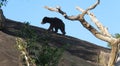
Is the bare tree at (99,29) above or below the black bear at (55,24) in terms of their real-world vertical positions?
above

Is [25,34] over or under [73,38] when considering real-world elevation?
over

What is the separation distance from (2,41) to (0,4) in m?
7.32

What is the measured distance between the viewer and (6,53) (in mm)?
19078

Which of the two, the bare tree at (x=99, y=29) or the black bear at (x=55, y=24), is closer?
the bare tree at (x=99, y=29)

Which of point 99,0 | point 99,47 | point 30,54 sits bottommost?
point 99,47

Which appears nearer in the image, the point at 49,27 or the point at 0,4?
the point at 0,4

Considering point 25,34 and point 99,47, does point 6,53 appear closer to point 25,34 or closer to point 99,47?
point 25,34

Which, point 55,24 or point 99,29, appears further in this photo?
point 55,24

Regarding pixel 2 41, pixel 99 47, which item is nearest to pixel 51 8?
pixel 2 41

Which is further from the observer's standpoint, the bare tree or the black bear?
the black bear

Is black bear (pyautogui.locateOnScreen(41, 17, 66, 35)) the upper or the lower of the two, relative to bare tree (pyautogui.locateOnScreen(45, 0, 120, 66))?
lower

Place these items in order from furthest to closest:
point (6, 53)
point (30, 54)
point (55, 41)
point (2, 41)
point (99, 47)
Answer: point (99, 47), point (55, 41), point (2, 41), point (6, 53), point (30, 54)

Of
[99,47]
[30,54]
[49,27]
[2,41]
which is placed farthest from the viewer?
[49,27]

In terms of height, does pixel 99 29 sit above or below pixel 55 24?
above
